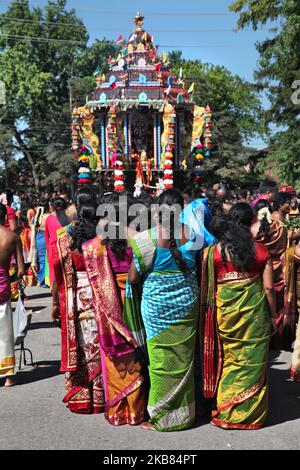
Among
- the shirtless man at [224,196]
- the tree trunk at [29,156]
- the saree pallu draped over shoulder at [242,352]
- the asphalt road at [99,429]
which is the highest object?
the tree trunk at [29,156]

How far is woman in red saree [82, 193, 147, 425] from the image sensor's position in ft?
15.2

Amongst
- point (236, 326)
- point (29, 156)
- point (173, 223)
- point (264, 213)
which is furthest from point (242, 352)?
point (29, 156)

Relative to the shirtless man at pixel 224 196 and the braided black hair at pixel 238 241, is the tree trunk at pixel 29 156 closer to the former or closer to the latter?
the shirtless man at pixel 224 196

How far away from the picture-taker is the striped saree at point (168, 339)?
445cm

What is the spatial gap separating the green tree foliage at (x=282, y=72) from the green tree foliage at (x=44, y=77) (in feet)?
64.5

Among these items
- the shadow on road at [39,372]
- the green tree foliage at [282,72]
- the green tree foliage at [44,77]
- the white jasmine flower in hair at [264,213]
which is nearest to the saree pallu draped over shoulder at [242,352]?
the shadow on road at [39,372]

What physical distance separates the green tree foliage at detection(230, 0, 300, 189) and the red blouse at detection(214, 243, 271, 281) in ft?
40.2

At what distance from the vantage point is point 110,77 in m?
21.2

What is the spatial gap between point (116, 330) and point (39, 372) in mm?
1951

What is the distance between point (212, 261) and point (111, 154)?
16.5 meters

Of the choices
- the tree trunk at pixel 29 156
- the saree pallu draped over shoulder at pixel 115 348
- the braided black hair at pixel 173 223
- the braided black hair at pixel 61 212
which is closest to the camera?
the braided black hair at pixel 173 223
